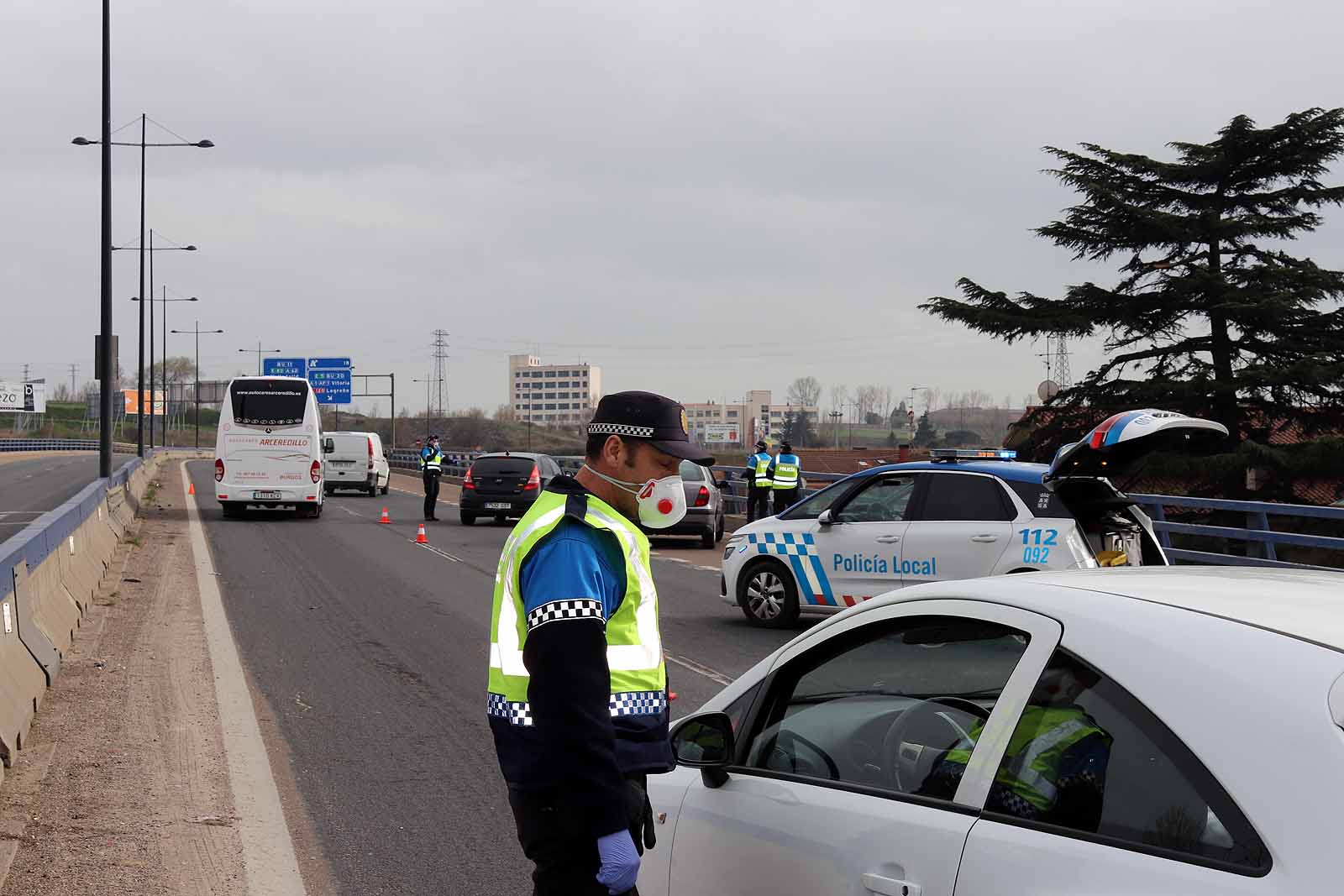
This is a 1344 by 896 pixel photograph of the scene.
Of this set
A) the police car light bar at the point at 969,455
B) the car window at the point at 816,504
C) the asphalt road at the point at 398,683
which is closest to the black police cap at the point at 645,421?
the asphalt road at the point at 398,683

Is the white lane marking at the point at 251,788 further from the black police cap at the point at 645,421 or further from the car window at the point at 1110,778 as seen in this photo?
the car window at the point at 1110,778

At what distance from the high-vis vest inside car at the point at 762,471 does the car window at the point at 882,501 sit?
11.8 meters

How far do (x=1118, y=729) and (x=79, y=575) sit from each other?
1254cm

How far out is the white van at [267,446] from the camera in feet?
93.6

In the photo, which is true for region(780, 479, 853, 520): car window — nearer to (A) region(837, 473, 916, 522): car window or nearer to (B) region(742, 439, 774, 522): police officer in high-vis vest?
(A) region(837, 473, 916, 522): car window

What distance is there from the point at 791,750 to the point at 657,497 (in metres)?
0.76

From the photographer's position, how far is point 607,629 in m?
3.09

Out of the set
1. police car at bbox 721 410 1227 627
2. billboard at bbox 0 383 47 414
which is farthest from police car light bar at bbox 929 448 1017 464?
billboard at bbox 0 383 47 414

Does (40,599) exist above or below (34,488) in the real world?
above

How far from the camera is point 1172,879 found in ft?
7.47

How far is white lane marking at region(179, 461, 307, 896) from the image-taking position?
18.0 feet

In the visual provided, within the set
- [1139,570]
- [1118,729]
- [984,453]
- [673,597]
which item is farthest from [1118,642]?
[673,597]

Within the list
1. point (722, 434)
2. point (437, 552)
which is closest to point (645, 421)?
point (437, 552)

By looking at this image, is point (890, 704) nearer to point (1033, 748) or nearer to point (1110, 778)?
point (1033, 748)
